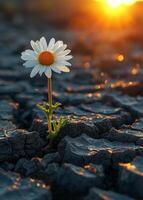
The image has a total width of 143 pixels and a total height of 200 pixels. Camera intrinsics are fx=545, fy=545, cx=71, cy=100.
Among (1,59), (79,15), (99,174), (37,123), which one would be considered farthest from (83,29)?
(99,174)

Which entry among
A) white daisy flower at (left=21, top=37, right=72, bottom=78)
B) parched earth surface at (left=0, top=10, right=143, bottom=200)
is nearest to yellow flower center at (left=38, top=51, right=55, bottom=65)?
white daisy flower at (left=21, top=37, right=72, bottom=78)

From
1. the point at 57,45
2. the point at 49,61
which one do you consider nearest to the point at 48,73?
the point at 49,61

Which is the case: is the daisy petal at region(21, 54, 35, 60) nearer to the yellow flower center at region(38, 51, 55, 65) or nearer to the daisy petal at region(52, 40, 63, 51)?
the yellow flower center at region(38, 51, 55, 65)

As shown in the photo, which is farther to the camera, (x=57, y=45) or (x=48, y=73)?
(x=57, y=45)

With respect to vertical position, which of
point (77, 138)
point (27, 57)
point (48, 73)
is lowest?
point (77, 138)

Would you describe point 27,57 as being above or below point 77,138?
above

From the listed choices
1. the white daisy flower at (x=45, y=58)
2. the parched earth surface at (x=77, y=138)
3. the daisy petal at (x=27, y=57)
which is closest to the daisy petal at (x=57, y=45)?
the white daisy flower at (x=45, y=58)

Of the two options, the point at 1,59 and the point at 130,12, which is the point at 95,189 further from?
the point at 130,12

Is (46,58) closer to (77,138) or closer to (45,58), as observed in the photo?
(45,58)
